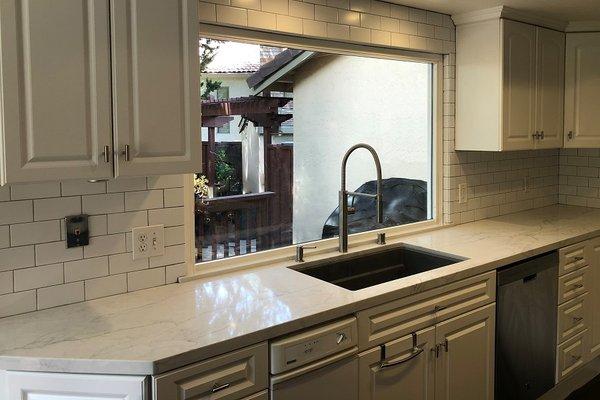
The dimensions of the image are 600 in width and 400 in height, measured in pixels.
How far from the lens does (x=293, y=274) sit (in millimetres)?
2355

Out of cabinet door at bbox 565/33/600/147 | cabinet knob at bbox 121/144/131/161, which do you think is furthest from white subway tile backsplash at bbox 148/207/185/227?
cabinet door at bbox 565/33/600/147

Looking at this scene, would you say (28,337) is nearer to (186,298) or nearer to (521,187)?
(186,298)

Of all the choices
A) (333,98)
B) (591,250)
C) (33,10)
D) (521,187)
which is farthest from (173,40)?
(521,187)

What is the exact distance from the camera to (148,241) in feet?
7.06

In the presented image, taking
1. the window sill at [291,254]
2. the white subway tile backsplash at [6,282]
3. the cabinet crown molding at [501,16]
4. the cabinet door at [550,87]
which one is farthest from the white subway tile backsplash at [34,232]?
the cabinet door at [550,87]

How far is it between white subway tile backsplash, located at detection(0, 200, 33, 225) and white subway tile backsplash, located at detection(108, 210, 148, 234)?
0.28m

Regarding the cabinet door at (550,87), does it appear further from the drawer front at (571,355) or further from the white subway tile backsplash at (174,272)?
the white subway tile backsplash at (174,272)

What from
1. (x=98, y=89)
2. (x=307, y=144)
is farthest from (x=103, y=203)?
(x=307, y=144)

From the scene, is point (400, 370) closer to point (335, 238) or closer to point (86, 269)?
point (335, 238)

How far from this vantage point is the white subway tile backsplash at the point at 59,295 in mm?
1918

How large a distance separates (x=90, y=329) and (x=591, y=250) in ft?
9.11

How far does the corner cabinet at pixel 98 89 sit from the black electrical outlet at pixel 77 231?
0.38m

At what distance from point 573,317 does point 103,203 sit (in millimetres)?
2609

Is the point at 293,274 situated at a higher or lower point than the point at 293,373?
higher
